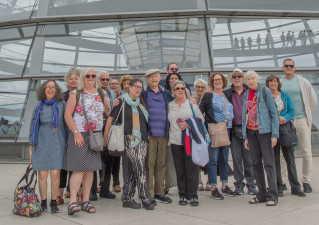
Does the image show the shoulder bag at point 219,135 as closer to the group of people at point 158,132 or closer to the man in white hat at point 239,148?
the group of people at point 158,132

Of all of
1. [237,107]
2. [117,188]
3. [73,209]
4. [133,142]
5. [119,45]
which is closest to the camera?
[73,209]

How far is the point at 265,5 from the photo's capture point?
8.24m

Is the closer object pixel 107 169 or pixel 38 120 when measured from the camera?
pixel 38 120

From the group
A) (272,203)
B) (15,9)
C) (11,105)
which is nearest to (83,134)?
(272,203)

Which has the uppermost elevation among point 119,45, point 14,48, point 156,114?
point 14,48

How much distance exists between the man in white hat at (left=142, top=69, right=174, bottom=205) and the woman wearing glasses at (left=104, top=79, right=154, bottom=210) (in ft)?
0.50

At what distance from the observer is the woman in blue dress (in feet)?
11.9

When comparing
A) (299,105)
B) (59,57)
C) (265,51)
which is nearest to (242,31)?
(265,51)

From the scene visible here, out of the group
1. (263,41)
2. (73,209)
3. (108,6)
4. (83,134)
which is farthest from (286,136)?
(108,6)

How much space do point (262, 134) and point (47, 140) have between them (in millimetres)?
2658

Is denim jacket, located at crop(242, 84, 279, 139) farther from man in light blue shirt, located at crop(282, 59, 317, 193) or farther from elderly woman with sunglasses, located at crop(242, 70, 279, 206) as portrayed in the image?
man in light blue shirt, located at crop(282, 59, 317, 193)

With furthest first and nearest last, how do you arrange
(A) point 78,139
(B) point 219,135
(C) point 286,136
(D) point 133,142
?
(B) point 219,135, (C) point 286,136, (D) point 133,142, (A) point 78,139

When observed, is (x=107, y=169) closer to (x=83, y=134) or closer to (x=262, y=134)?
(x=83, y=134)

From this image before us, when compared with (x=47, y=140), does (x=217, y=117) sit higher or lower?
higher
